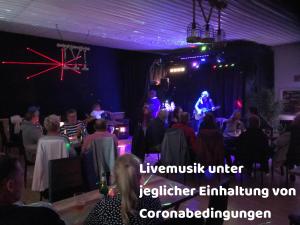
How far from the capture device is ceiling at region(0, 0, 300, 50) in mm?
4805

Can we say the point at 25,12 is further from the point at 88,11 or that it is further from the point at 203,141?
the point at 203,141

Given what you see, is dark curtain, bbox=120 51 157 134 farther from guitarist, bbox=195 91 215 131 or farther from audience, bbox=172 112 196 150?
audience, bbox=172 112 196 150

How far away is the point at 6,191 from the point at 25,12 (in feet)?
15.8

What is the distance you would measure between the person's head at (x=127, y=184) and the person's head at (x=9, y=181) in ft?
1.74

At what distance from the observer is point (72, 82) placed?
882 cm

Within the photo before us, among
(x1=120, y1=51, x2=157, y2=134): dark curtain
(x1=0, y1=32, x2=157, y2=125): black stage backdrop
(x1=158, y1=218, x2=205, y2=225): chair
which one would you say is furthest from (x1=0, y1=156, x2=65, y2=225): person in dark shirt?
(x1=120, y1=51, x2=157, y2=134): dark curtain

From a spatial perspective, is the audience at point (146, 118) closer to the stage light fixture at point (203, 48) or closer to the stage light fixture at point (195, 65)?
the stage light fixture at point (203, 48)

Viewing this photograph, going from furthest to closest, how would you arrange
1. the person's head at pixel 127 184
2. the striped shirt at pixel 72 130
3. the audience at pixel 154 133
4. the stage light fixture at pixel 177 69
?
the stage light fixture at pixel 177 69 → the audience at pixel 154 133 → the striped shirt at pixel 72 130 → the person's head at pixel 127 184

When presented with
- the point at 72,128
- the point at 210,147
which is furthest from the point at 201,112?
the point at 72,128

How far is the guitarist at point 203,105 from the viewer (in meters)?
9.02

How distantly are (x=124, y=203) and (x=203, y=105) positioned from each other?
7746 millimetres

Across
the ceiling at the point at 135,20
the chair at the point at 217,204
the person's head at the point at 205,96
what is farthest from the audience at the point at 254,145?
the person's head at the point at 205,96

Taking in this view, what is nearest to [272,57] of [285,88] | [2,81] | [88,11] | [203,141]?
[285,88]

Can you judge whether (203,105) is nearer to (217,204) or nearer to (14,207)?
(217,204)
